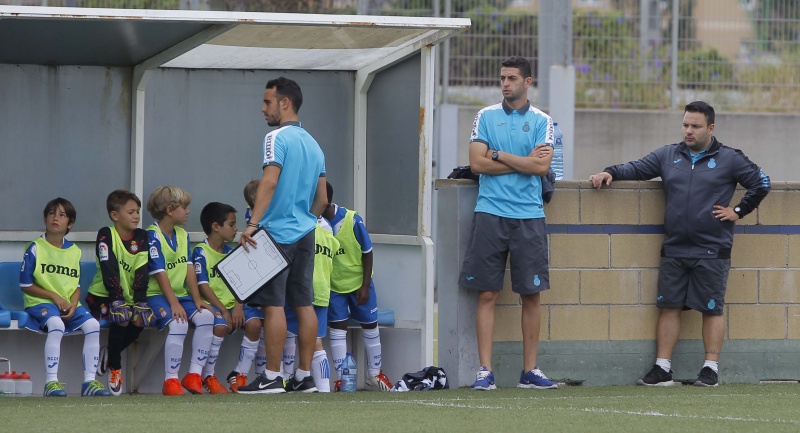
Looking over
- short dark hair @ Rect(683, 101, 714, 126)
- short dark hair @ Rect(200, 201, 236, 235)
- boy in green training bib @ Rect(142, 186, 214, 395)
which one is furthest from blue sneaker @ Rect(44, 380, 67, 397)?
short dark hair @ Rect(683, 101, 714, 126)

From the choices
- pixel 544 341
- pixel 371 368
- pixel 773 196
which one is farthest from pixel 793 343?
pixel 371 368

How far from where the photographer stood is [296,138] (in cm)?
799

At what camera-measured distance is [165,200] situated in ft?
29.2

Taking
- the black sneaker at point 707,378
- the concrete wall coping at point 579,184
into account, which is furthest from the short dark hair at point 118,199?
the black sneaker at point 707,378

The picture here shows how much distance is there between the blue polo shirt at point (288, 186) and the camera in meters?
7.92

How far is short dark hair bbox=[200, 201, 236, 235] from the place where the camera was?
9086 millimetres

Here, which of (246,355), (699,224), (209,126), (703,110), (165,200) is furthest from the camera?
(209,126)

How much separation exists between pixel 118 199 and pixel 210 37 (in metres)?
1.23

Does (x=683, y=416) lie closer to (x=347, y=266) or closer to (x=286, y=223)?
(x=286, y=223)

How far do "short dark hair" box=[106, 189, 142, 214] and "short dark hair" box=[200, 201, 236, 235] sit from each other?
0.53 meters

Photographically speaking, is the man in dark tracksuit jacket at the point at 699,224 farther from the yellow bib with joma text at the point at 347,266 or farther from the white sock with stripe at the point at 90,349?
the white sock with stripe at the point at 90,349

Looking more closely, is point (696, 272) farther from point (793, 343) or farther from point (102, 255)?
point (102, 255)

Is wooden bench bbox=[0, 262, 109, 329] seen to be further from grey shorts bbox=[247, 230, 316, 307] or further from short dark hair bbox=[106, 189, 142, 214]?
grey shorts bbox=[247, 230, 316, 307]

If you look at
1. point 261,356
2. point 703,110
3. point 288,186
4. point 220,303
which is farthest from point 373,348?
point 703,110
